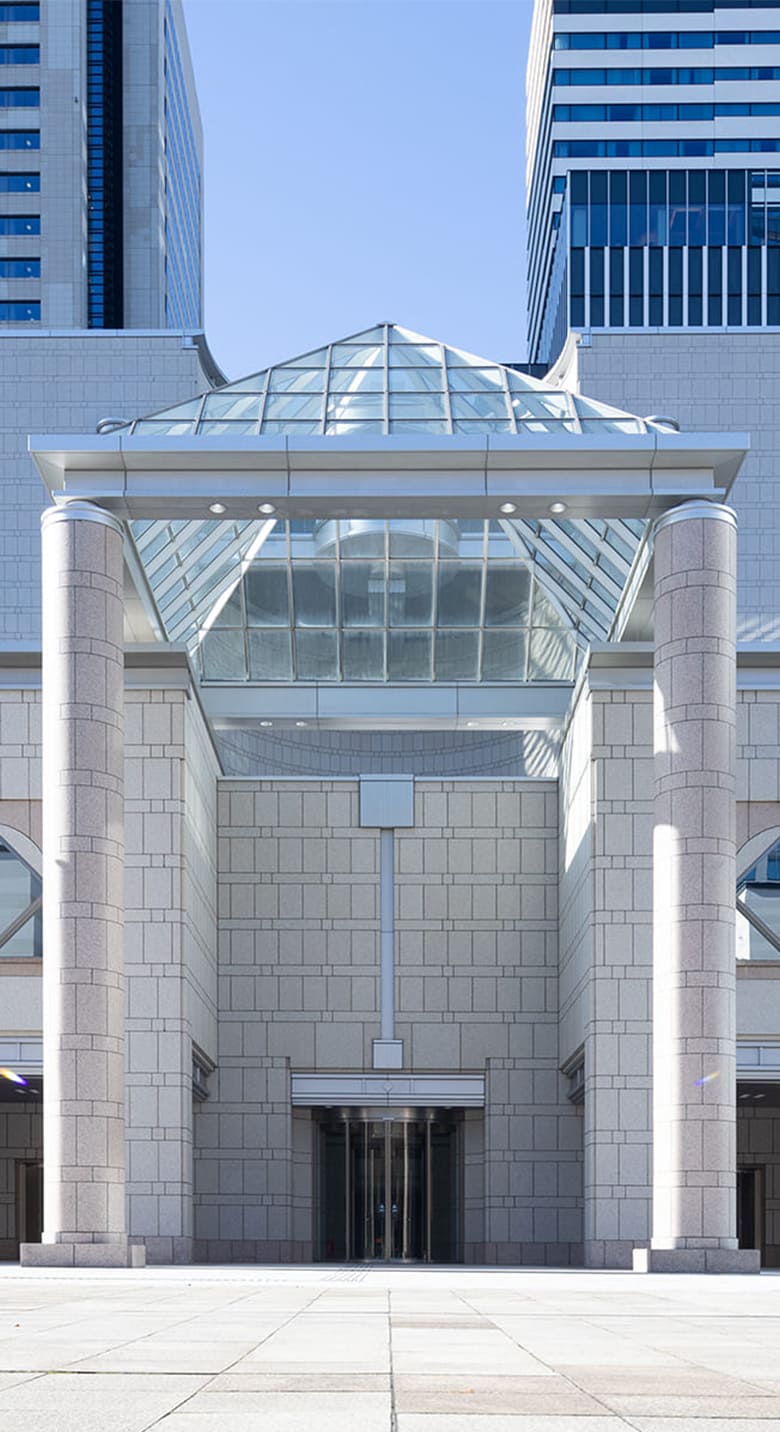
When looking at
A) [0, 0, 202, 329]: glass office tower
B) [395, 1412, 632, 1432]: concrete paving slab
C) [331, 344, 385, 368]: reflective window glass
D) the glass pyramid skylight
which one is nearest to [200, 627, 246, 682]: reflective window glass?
[331, 344, 385, 368]: reflective window glass

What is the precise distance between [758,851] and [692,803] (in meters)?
6.40

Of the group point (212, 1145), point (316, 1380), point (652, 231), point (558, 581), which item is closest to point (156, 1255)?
point (212, 1145)

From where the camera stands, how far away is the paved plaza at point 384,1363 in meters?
7.18

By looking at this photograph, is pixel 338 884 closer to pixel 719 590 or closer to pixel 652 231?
pixel 719 590

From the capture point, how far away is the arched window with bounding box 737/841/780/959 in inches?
1280

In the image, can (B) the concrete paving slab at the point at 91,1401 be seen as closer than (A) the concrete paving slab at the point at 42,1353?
Yes

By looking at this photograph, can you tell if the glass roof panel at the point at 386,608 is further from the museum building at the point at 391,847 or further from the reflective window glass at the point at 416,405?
the reflective window glass at the point at 416,405

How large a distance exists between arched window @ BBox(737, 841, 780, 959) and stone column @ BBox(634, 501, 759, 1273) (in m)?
5.47

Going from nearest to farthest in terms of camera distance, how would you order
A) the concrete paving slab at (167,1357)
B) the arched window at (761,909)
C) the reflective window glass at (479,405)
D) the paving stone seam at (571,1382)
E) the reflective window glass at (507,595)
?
1. the paving stone seam at (571,1382)
2. the concrete paving slab at (167,1357)
3. the reflective window glass at (479,405)
4. the arched window at (761,909)
5. the reflective window glass at (507,595)

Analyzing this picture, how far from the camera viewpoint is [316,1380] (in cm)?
836

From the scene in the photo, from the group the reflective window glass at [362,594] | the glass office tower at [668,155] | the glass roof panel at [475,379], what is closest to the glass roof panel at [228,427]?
the glass roof panel at [475,379]

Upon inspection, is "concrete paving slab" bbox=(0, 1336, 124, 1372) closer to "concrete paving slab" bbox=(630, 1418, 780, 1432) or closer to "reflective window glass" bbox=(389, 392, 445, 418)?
"concrete paving slab" bbox=(630, 1418, 780, 1432)

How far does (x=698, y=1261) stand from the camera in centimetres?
2570

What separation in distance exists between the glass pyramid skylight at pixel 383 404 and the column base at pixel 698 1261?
477 inches
